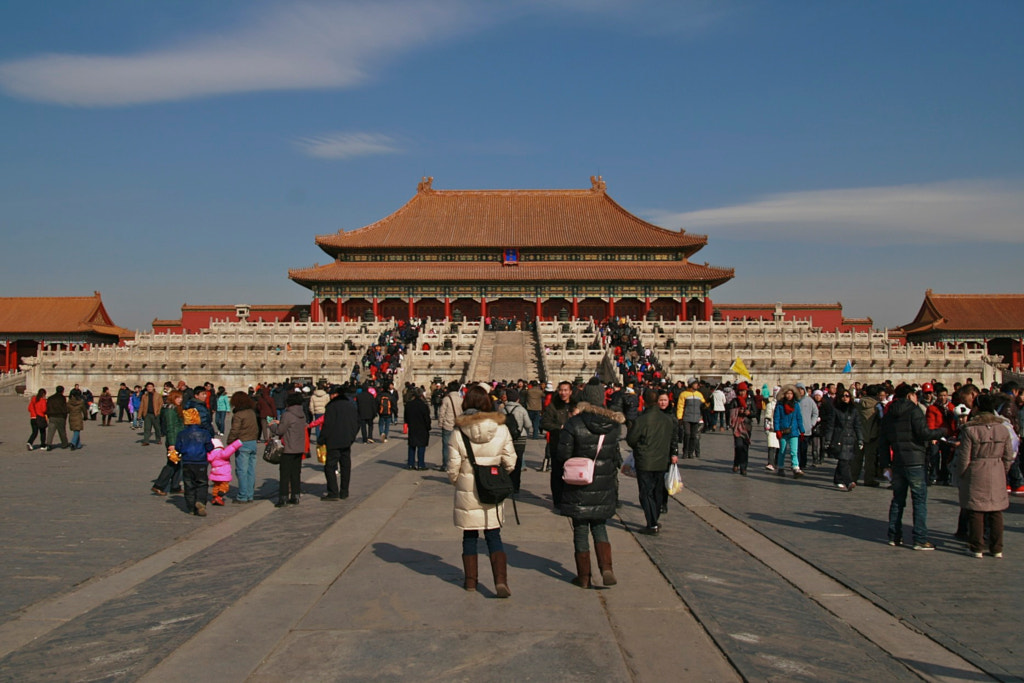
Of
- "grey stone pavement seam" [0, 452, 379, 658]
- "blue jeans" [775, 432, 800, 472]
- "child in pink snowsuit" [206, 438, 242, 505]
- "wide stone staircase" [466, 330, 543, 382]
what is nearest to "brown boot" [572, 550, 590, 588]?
"grey stone pavement seam" [0, 452, 379, 658]

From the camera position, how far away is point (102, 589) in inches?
245

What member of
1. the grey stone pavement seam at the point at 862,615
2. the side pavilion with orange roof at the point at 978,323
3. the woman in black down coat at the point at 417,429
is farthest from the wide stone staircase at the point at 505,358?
the side pavilion with orange roof at the point at 978,323

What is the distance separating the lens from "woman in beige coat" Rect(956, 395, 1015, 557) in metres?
7.25

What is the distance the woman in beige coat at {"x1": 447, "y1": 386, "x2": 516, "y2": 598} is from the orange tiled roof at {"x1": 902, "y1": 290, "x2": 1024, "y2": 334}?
48.0 metres

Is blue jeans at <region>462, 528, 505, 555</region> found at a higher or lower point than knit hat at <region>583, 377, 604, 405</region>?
lower

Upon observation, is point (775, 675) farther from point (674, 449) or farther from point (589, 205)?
point (589, 205)

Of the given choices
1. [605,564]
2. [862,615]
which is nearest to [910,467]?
[862,615]

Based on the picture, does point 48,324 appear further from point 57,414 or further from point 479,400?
point 479,400

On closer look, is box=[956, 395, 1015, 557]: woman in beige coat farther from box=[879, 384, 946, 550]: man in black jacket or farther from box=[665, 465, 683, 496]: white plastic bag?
box=[665, 465, 683, 496]: white plastic bag

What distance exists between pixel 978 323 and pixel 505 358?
30364 millimetres

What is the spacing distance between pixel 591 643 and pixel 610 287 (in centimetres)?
4620

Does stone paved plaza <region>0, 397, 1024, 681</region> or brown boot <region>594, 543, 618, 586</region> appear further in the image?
brown boot <region>594, 543, 618, 586</region>

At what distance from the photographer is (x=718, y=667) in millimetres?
4539

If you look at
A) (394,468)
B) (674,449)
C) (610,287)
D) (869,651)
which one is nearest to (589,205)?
(610,287)
